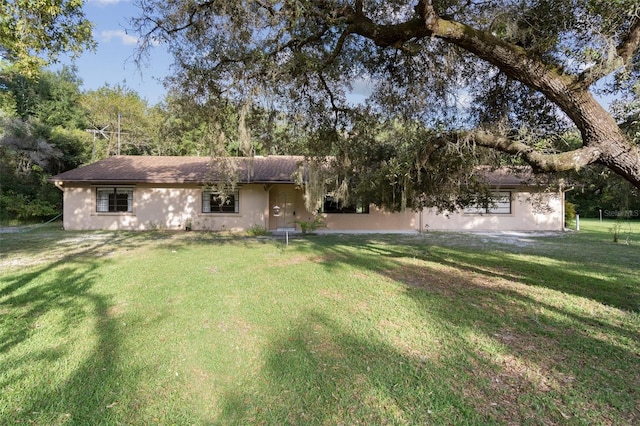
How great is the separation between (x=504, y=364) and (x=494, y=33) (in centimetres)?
463

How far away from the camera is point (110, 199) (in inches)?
656

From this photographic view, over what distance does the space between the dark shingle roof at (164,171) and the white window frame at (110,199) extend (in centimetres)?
64

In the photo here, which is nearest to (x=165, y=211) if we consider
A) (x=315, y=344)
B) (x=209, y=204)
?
(x=209, y=204)

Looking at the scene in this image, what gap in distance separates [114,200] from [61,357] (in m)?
14.9

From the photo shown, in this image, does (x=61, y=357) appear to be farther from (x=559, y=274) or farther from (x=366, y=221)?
(x=366, y=221)

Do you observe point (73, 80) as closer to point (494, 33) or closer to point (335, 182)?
point (335, 182)

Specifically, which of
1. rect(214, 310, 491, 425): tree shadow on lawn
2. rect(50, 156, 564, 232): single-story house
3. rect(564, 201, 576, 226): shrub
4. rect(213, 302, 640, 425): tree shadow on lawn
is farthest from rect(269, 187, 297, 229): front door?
rect(564, 201, 576, 226): shrub

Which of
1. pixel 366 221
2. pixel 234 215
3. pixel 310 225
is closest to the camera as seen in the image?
pixel 310 225

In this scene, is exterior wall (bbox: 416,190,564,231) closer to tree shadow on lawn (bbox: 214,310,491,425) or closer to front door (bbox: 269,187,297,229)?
front door (bbox: 269,187,297,229)

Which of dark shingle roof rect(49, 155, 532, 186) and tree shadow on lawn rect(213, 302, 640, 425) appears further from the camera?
dark shingle roof rect(49, 155, 532, 186)

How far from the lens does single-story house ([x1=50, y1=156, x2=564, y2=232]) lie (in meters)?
16.2

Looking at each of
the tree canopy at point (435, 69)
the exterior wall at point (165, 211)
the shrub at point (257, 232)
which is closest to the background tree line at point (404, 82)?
the tree canopy at point (435, 69)

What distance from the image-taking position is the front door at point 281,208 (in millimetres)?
16938

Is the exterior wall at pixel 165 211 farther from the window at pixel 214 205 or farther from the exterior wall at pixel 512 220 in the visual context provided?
the exterior wall at pixel 512 220
